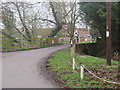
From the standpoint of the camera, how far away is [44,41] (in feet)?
77.7

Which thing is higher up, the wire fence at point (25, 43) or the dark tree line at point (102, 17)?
the dark tree line at point (102, 17)

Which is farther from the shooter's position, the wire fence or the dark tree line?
the wire fence

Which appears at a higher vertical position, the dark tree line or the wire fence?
the dark tree line

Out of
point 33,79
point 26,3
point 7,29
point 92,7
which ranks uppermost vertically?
point 26,3

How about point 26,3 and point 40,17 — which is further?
point 40,17

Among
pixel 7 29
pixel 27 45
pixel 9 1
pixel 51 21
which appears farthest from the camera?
pixel 51 21

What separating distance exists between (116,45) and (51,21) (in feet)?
43.7

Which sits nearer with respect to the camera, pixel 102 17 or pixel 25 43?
pixel 102 17

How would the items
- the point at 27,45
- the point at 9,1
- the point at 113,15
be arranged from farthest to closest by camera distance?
the point at 9,1 < the point at 27,45 < the point at 113,15

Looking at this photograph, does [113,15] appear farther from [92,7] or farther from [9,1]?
[9,1]

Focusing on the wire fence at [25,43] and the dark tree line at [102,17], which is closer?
the dark tree line at [102,17]

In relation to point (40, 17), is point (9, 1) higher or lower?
higher

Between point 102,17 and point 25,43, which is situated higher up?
point 102,17

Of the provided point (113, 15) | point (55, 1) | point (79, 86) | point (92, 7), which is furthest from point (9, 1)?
point (79, 86)
